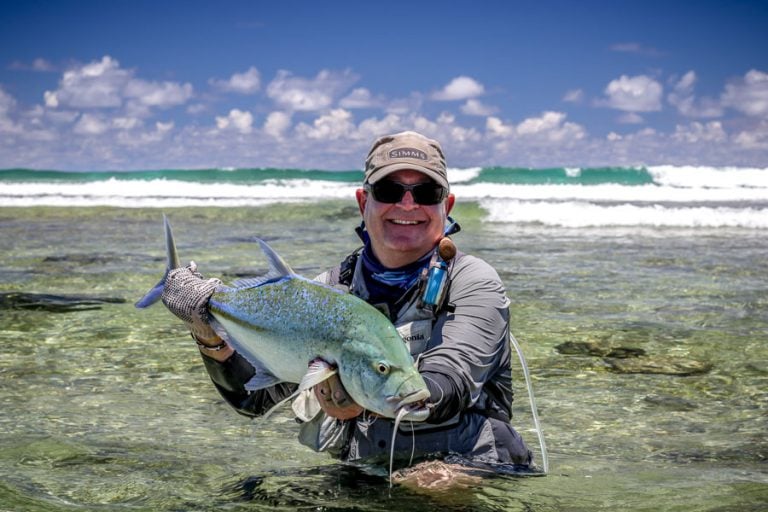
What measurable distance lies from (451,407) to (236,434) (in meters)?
2.48

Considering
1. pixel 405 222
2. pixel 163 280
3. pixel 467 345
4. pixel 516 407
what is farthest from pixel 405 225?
pixel 516 407

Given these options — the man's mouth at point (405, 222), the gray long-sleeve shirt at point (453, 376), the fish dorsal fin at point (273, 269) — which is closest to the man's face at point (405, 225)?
the man's mouth at point (405, 222)

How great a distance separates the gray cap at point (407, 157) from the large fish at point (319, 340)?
0.80 meters

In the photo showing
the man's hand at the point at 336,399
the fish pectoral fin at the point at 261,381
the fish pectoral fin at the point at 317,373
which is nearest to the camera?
the fish pectoral fin at the point at 317,373

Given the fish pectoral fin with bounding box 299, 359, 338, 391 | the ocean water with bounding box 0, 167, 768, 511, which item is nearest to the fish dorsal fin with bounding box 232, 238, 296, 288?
the fish pectoral fin with bounding box 299, 359, 338, 391

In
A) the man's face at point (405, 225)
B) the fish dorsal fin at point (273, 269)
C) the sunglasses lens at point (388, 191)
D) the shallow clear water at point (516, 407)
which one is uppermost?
the sunglasses lens at point (388, 191)

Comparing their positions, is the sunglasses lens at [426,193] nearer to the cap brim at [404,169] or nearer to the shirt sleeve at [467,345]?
the cap brim at [404,169]

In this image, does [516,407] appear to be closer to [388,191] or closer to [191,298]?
[388,191]

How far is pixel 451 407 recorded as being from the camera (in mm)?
3529

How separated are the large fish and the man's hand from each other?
6 centimetres

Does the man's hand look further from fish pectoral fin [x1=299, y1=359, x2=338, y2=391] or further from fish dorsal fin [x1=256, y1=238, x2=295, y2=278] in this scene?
fish dorsal fin [x1=256, y1=238, x2=295, y2=278]

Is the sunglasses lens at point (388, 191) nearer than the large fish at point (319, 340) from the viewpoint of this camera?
No

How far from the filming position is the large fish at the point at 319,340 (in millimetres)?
3051

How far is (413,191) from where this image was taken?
402 cm
